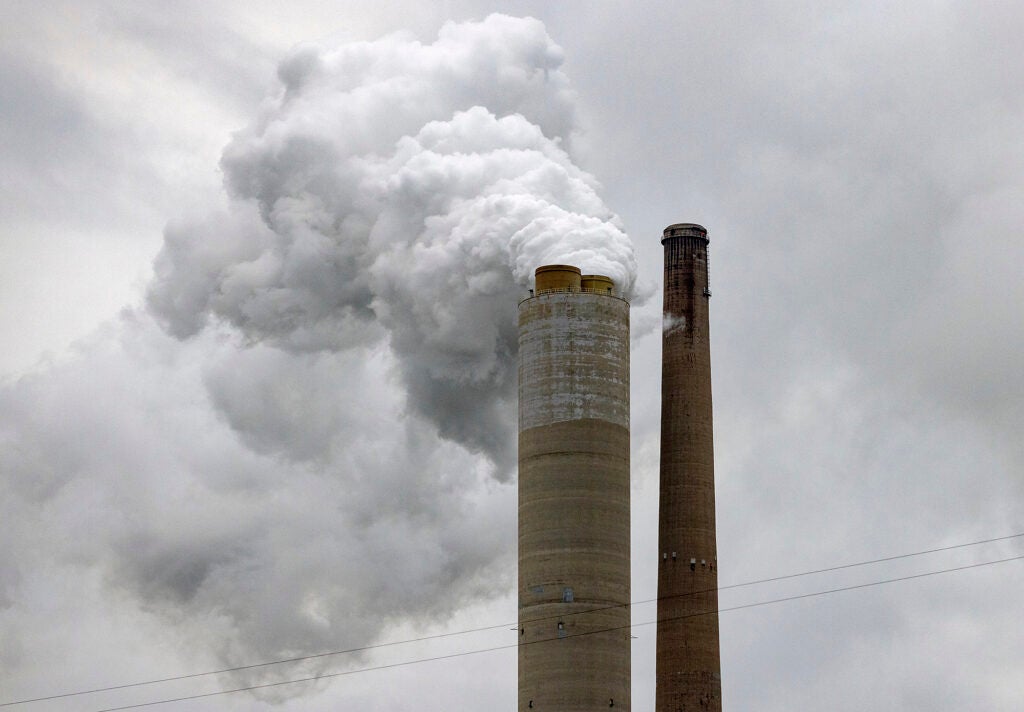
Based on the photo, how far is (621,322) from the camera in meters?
101

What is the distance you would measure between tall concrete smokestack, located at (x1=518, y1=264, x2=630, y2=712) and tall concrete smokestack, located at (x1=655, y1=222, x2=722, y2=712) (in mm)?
7723

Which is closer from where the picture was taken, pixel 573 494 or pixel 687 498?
pixel 573 494

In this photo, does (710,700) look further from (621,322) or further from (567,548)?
(621,322)

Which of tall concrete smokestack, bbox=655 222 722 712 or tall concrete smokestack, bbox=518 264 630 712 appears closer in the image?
tall concrete smokestack, bbox=518 264 630 712

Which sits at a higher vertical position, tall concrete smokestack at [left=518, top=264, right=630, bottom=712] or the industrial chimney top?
the industrial chimney top

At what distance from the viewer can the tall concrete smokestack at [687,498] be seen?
341 feet

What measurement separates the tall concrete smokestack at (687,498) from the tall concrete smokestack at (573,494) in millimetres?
7723

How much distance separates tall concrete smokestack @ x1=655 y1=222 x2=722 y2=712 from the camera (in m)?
104

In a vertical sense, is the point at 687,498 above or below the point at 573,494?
above

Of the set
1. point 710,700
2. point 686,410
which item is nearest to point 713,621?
point 710,700

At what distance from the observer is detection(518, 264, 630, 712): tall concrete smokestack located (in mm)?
94562

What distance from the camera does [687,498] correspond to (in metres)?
106

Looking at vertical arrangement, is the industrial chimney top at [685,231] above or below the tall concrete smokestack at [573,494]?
above

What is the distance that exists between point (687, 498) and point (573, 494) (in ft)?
38.2
